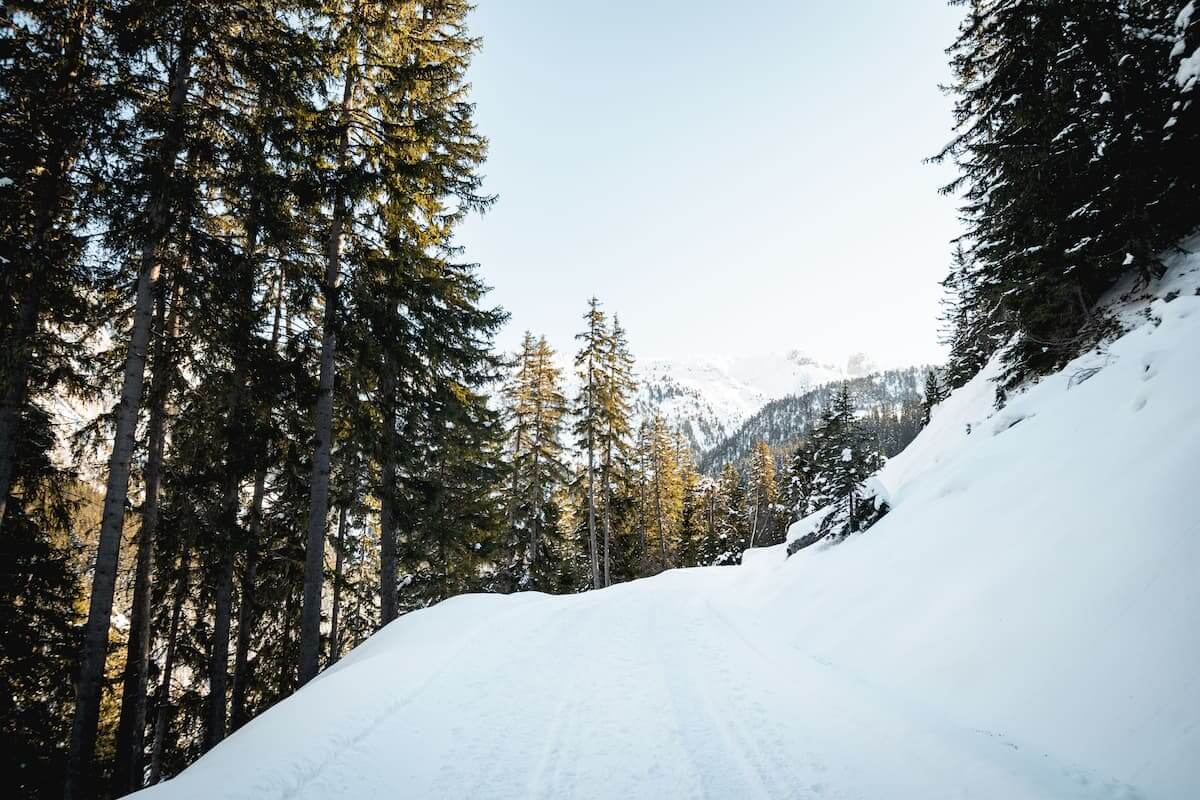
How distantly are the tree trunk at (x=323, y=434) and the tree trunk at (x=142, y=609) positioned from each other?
2917 millimetres

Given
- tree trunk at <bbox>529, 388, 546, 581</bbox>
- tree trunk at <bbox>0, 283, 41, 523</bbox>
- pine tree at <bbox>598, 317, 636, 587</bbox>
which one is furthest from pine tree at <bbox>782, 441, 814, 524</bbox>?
tree trunk at <bbox>0, 283, 41, 523</bbox>

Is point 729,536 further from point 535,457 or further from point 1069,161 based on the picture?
point 1069,161

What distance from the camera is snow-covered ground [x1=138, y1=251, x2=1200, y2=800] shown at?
407 centimetres

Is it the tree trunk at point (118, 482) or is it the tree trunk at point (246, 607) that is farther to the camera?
the tree trunk at point (246, 607)

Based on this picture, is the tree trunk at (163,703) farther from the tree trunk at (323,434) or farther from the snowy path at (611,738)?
the snowy path at (611,738)

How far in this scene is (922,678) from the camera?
598cm

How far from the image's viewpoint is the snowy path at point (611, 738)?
4.15 metres

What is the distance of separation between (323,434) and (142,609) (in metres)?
5.49

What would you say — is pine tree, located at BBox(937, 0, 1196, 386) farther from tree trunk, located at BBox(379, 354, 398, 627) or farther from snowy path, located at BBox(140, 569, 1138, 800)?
tree trunk, located at BBox(379, 354, 398, 627)

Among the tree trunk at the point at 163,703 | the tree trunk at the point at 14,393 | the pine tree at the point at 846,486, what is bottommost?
the tree trunk at the point at 163,703

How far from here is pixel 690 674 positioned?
7.34 meters

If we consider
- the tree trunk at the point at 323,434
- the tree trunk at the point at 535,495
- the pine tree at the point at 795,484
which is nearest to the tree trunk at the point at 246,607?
the tree trunk at the point at 323,434

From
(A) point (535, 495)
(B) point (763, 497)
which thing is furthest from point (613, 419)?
(B) point (763, 497)

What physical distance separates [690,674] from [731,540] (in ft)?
114
